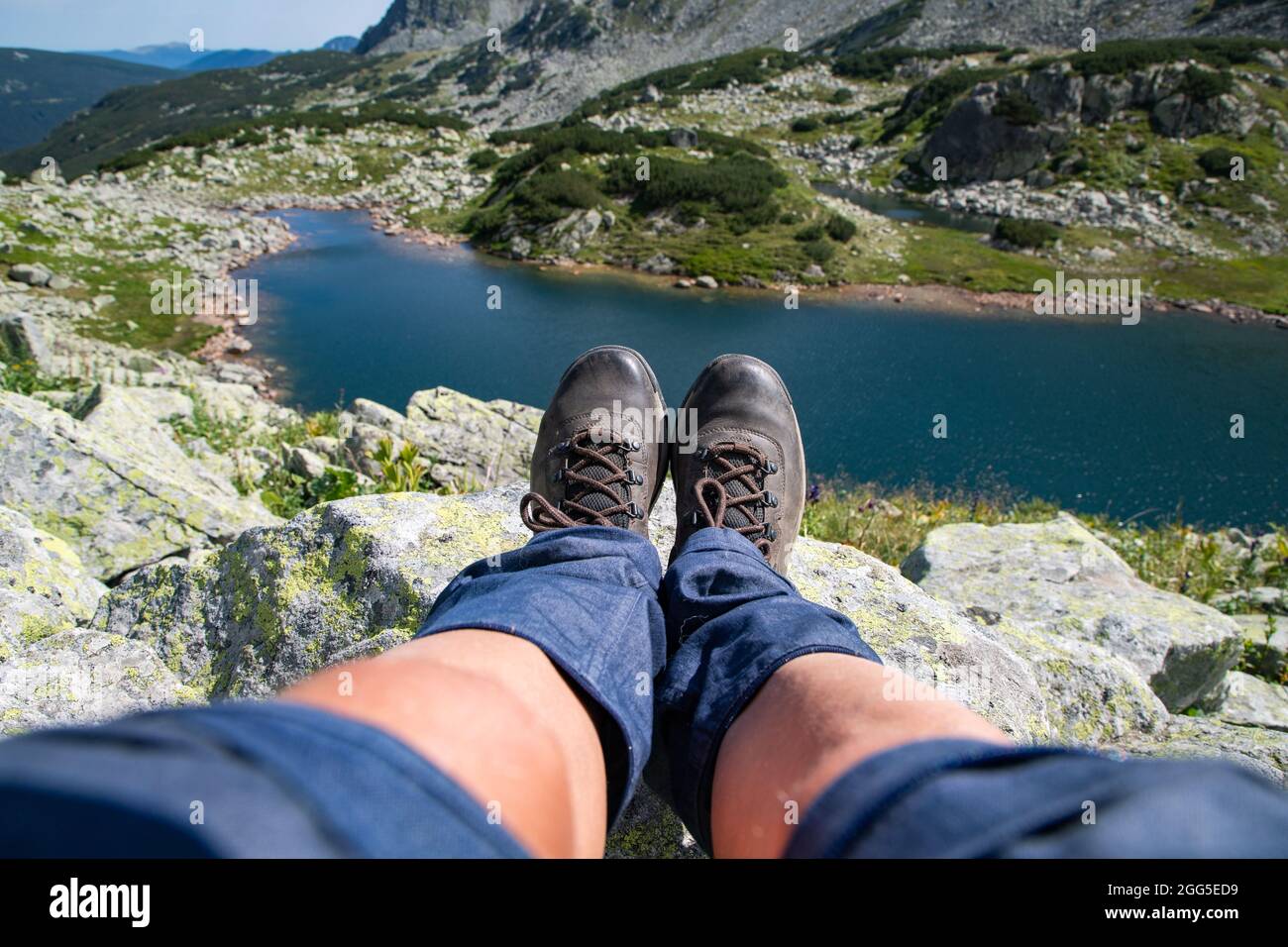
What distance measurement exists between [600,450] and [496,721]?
2009 mm

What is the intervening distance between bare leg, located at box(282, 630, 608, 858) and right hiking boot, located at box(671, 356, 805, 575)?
1.33 m

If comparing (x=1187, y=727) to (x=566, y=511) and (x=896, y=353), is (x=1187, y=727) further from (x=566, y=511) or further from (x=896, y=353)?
(x=896, y=353)

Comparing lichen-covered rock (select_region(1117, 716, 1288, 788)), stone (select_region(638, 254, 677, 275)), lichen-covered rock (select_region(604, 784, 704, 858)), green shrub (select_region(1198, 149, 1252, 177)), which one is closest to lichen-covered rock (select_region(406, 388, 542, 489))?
lichen-covered rock (select_region(604, 784, 704, 858))

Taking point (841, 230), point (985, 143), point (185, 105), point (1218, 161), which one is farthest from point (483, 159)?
point (185, 105)

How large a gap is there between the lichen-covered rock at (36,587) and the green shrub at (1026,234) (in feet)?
92.5

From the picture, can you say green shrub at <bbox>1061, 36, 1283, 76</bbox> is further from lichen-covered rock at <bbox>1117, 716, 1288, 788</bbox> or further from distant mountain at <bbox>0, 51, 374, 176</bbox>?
distant mountain at <bbox>0, 51, 374, 176</bbox>

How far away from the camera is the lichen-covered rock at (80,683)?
1.78 metres

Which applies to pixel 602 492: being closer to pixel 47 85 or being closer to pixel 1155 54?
pixel 1155 54

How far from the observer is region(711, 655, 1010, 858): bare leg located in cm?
114

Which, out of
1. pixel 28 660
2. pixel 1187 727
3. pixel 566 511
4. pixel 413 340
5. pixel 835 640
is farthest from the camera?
pixel 413 340

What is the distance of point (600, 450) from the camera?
10.1ft
